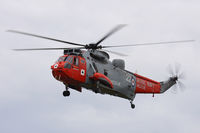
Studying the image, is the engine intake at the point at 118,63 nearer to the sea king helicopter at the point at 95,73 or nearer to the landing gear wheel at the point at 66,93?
the sea king helicopter at the point at 95,73

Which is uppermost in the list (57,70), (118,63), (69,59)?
(69,59)

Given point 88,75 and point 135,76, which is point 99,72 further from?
point 135,76

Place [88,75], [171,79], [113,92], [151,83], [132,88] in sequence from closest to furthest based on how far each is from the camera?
[88,75], [113,92], [132,88], [151,83], [171,79]

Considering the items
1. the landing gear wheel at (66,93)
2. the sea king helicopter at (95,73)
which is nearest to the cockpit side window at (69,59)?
the sea king helicopter at (95,73)

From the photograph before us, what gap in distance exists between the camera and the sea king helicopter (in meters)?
28.4

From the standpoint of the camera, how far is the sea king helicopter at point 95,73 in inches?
1118

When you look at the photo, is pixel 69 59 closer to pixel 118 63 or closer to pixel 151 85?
pixel 118 63

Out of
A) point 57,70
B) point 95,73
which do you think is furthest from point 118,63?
point 57,70

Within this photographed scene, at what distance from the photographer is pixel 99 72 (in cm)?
3055

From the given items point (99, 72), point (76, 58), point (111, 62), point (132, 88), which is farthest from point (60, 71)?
point (132, 88)

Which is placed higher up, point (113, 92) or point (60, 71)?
point (60, 71)

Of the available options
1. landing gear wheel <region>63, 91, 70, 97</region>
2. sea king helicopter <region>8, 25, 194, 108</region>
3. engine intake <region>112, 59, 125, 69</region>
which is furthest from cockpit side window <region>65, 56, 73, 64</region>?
engine intake <region>112, 59, 125, 69</region>

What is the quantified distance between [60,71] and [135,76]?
413 inches

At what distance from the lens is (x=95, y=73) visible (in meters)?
29.5
